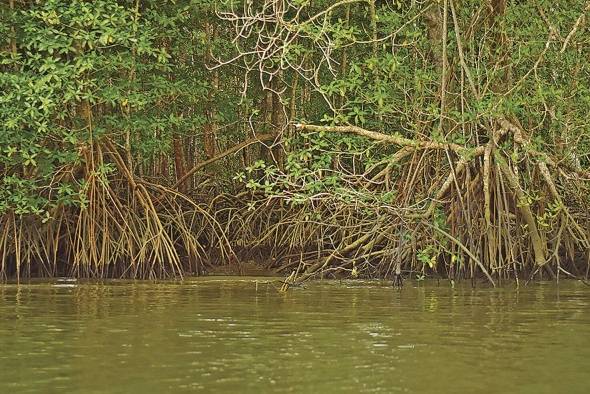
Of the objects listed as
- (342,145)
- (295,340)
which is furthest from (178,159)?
(295,340)

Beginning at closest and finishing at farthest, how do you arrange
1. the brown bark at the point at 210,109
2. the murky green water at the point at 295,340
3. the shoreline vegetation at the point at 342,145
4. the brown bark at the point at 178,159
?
the murky green water at the point at 295,340 → the shoreline vegetation at the point at 342,145 → the brown bark at the point at 210,109 → the brown bark at the point at 178,159

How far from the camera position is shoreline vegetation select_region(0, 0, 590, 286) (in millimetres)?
11555

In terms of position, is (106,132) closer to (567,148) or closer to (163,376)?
(567,148)

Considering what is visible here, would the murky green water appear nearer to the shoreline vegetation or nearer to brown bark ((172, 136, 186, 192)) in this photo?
the shoreline vegetation

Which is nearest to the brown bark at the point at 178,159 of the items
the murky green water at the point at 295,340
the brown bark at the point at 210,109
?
the brown bark at the point at 210,109

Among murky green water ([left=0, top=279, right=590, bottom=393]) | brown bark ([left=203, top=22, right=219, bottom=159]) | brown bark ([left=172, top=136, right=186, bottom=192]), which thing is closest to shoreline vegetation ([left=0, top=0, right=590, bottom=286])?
brown bark ([left=203, top=22, right=219, bottom=159])

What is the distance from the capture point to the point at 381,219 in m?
11.6

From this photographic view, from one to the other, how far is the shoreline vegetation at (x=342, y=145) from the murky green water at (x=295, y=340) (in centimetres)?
102

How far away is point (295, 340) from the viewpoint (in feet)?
23.7

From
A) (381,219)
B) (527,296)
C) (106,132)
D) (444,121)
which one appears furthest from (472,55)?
(106,132)

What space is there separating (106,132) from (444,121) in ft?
11.1

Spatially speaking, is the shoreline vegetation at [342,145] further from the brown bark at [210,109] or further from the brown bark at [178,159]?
the brown bark at [178,159]

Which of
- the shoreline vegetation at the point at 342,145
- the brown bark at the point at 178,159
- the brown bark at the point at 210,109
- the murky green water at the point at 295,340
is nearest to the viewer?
the murky green water at the point at 295,340

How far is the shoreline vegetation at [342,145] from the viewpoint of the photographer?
1155cm
